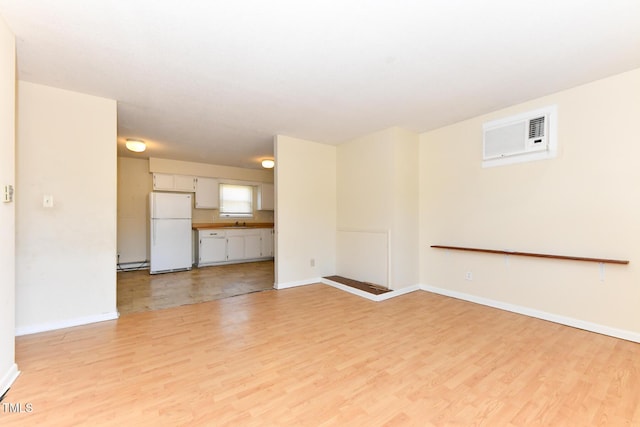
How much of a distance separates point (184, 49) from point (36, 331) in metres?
2.97

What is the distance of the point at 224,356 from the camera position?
2119mm

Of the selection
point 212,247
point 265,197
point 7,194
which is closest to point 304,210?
point 212,247

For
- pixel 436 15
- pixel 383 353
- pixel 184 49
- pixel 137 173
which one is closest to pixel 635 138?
pixel 436 15

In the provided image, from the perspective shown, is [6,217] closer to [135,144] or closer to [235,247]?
[135,144]

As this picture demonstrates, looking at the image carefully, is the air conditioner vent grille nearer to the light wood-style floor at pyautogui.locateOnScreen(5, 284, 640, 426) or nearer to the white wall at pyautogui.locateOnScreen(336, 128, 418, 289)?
the white wall at pyautogui.locateOnScreen(336, 128, 418, 289)

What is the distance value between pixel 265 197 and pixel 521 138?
572 cm

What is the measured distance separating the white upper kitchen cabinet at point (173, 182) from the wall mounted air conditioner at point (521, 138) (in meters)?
5.81

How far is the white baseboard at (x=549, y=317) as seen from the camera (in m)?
2.40

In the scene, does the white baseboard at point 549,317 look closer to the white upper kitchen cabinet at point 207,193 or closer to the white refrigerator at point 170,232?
the white refrigerator at point 170,232

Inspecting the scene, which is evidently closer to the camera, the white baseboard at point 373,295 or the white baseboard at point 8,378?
the white baseboard at point 8,378

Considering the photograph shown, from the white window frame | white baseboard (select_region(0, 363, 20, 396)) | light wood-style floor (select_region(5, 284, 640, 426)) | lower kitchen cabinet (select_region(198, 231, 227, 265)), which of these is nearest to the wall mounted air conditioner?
light wood-style floor (select_region(5, 284, 640, 426))

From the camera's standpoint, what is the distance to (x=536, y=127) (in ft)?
9.53

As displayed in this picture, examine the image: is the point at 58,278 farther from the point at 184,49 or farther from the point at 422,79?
Result: the point at 422,79

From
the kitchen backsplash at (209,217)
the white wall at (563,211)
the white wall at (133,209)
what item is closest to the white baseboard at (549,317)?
the white wall at (563,211)
